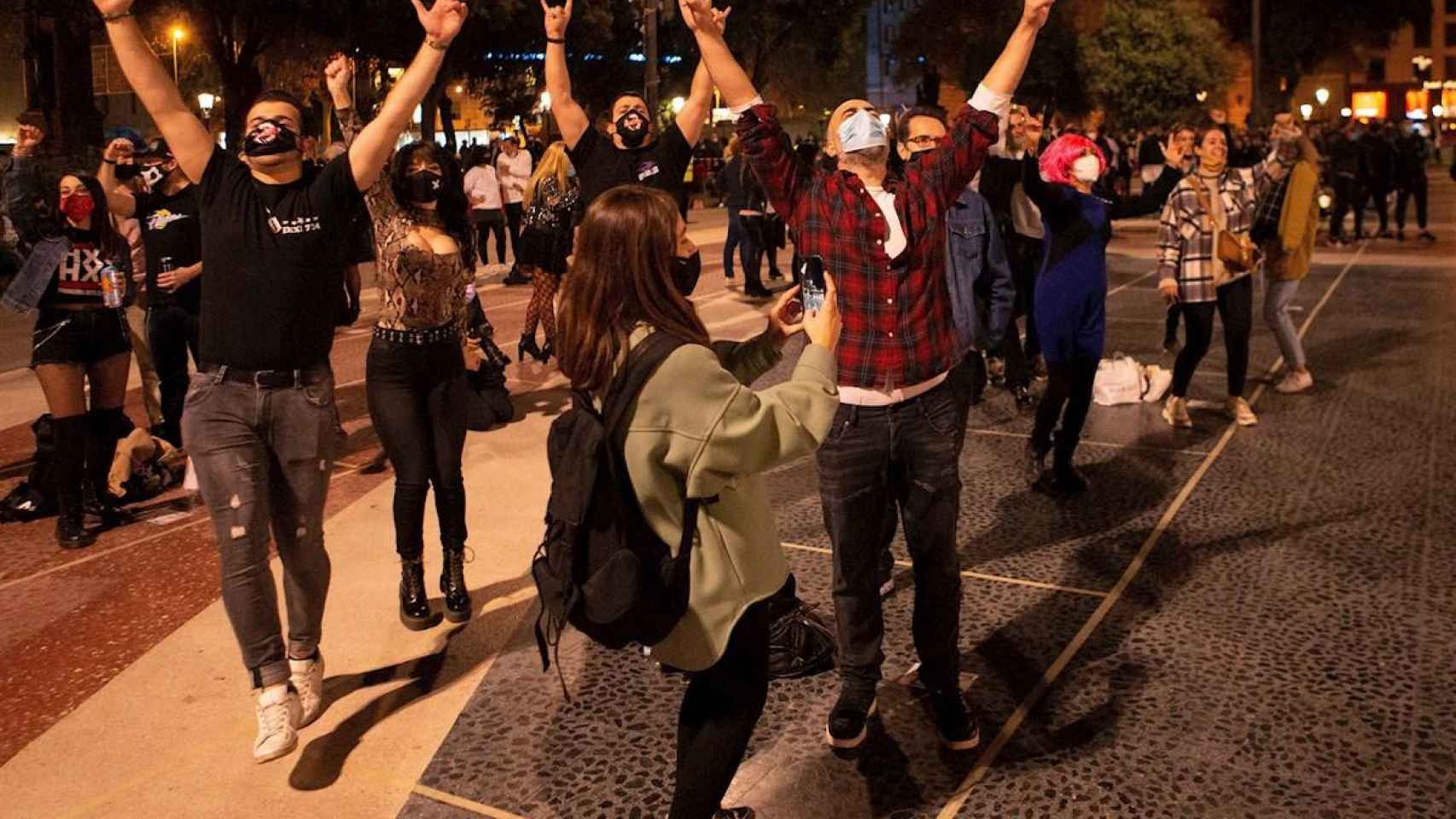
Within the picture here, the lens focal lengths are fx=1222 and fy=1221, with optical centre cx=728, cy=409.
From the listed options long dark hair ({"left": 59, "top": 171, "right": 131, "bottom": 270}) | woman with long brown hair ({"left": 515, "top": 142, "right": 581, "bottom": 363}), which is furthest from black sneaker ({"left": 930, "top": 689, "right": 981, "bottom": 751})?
long dark hair ({"left": 59, "top": 171, "right": 131, "bottom": 270})

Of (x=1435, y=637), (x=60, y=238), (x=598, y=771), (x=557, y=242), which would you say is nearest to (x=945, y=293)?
(x=598, y=771)

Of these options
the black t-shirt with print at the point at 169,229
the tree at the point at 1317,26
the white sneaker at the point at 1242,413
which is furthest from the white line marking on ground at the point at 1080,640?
the tree at the point at 1317,26

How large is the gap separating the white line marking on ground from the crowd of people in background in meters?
0.14

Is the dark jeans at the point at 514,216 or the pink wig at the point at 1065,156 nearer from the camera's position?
the pink wig at the point at 1065,156

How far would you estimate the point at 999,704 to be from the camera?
4090 millimetres

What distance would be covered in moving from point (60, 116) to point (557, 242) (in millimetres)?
15834

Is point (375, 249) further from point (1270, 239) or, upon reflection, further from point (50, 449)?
point (1270, 239)

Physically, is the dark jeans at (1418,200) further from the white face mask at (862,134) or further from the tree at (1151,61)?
the tree at (1151,61)

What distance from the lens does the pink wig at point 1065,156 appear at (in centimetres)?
612

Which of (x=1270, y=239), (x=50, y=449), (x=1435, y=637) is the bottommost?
(x=1435, y=637)

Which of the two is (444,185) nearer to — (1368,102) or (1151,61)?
(1151,61)

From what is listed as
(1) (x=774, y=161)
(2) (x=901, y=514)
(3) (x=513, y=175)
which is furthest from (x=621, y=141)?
(3) (x=513, y=175)

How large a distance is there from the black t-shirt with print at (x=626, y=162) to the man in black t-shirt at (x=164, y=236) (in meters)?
2.72

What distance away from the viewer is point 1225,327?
25.1 ft
